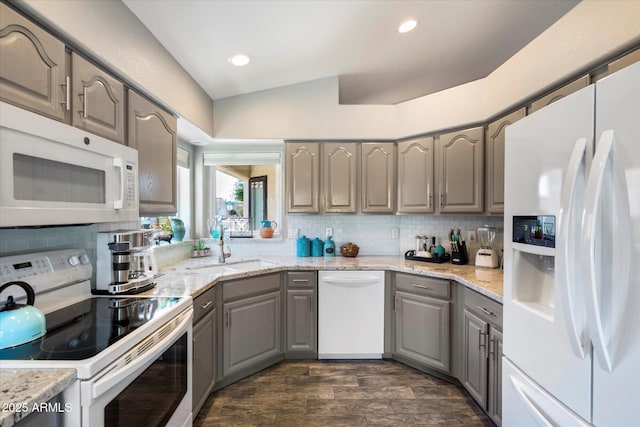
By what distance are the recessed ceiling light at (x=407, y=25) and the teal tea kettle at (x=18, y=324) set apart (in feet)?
8.46

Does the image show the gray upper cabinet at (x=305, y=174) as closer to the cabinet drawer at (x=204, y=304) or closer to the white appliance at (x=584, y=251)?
the cabinet drawer at (x=204, y=304)

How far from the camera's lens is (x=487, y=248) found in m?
2.56

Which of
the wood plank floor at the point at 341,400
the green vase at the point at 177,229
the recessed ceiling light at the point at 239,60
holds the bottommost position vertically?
the wood plank floor at the point at 341,400

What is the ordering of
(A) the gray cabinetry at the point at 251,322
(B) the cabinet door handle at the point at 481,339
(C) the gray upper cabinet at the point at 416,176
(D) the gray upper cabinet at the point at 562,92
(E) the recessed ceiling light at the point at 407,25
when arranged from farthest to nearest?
(C) the gray upper cabinet at the point at 416,176
(A) the gray cabinetry at the point at 251,322
(E) the recessed ceiling light at the point at 407,25
(B) the cabinet door handle at the point at 481,339
(D) the gray upper cabinet at the point at 562,92

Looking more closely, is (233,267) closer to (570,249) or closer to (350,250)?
(350,250)

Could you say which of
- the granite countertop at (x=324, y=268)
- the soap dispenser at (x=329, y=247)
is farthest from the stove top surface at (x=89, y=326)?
the soap dispenser at (x=329, y=247)

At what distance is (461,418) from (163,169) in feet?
8.61

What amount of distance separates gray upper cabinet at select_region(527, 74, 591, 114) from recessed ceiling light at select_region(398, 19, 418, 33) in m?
0.99

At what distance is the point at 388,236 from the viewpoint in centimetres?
321

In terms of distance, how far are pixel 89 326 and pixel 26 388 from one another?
1.49 ft

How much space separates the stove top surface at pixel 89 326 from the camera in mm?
933

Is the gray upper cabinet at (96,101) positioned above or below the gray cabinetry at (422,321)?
above

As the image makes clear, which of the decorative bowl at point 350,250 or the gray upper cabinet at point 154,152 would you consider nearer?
the gray upper cabinet at point 154,152

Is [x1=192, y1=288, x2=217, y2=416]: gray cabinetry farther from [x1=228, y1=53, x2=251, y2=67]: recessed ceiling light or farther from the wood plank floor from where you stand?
[x1=228, y1=53, x2=251, y2=67]: recessed ceiling light
